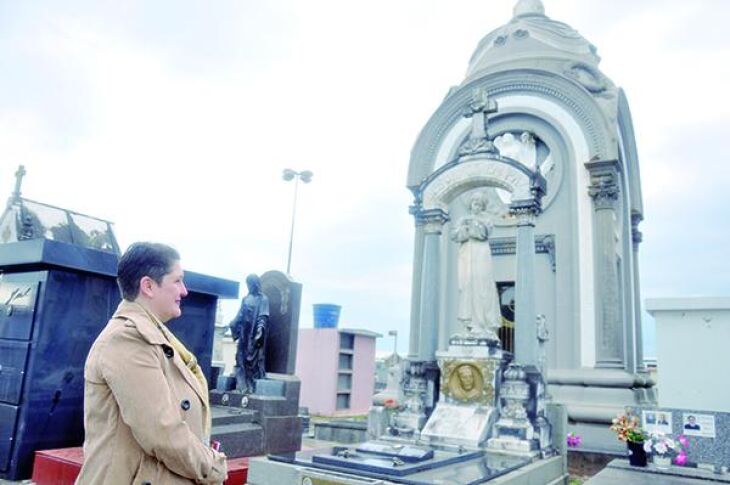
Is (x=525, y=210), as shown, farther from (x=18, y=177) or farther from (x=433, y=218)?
(x=18, y=177)

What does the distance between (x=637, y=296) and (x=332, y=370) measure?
1013 centimetres

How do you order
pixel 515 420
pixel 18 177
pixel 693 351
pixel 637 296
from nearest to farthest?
1. pixel 515 420
2. pixel 693 351
3. pixel 637 296
4. pixel 18 177

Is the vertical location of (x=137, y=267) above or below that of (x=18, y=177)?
below

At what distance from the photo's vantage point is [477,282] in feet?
29.6

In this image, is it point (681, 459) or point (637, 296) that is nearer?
point (681, 459)

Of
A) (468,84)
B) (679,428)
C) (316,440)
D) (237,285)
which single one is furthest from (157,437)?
(468,84)

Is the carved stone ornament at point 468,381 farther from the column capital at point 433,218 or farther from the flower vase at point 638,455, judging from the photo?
the column capital at point 433,218

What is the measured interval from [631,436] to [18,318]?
804 centimetres

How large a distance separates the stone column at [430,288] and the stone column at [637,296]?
781 centimetres

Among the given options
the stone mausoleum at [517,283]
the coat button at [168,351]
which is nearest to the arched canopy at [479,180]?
the stone mausoleum at [517,283]

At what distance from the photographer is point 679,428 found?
7.10m

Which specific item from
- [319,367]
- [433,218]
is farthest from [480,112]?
[319,367]

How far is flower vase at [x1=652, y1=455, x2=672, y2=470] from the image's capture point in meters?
6.94

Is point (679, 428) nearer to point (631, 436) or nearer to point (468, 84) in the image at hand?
point (631, 436)
